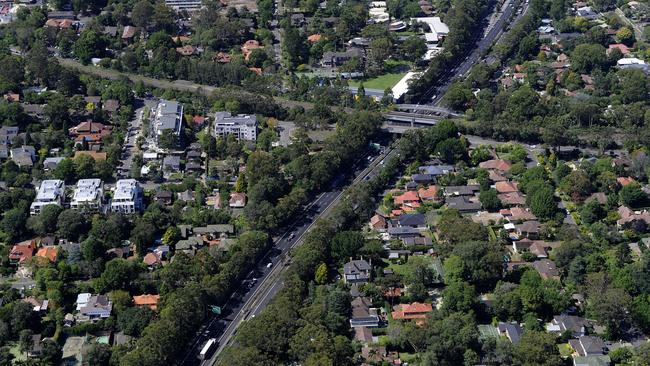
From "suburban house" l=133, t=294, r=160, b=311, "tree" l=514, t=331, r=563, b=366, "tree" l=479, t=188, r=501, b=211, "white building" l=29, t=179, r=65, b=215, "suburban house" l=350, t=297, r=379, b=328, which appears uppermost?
"tree" l=514, t=331, r=563, b=366

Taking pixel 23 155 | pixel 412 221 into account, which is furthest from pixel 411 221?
pixel 23 155

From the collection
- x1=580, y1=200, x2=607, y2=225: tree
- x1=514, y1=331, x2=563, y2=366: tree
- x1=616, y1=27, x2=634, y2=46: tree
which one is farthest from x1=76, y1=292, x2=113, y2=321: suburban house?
x1=616, y1=27, x2=634, y2=46: tree

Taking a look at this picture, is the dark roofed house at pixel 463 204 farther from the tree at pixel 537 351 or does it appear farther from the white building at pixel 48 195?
the white building at pixel 48 195

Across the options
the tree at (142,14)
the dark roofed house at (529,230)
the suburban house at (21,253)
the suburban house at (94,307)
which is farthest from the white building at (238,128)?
the tree at (142,14)

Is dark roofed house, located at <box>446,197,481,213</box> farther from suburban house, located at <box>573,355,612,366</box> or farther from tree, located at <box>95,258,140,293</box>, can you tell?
tree, located at <box>95,258,140,293</box>

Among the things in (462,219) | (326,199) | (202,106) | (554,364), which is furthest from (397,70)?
(554,364)

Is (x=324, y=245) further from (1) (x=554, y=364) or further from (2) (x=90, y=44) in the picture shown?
(2) (x=90, y=44)
